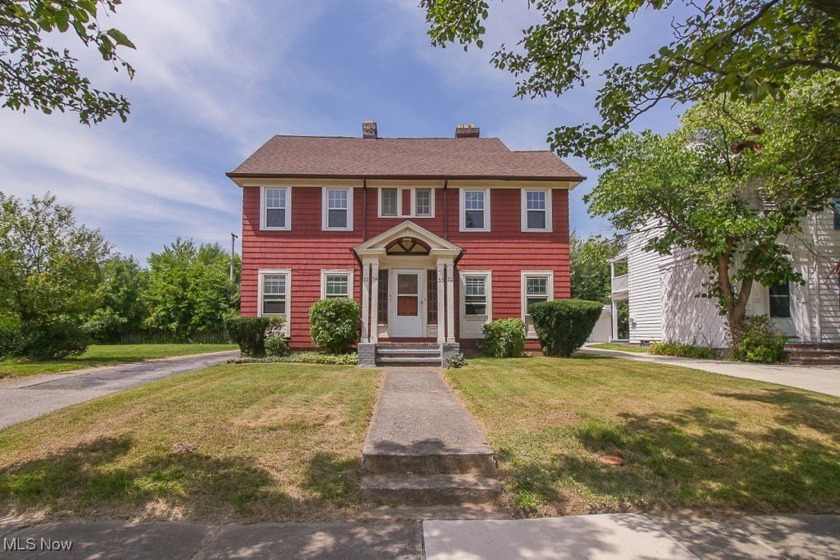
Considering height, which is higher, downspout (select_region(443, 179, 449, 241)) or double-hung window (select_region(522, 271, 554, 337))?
downspout (select_region(443, 179, 449, 241))

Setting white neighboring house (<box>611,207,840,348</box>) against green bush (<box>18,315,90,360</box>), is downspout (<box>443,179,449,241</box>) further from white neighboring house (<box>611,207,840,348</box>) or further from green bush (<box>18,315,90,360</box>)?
green bush (<box>18,315,90,360</box>)

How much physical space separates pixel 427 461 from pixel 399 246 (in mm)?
10028

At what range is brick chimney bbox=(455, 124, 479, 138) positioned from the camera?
1850 cm

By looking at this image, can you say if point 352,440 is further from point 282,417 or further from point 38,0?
point 38,0

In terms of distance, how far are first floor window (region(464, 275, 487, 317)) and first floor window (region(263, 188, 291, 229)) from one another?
19.9 feet

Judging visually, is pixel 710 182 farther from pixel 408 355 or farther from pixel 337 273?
pixel 337 273

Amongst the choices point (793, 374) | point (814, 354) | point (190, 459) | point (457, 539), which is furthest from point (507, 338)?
point (457, 539)

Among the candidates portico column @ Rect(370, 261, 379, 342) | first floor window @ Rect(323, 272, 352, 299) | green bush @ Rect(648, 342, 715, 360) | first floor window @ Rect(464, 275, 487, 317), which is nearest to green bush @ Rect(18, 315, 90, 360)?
first floor window @ Rect(323, 272, 352, 299)

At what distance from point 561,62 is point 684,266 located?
47.3 feet

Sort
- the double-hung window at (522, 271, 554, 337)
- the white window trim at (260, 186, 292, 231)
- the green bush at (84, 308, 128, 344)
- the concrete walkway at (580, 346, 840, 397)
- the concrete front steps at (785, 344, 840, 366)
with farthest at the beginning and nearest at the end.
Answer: the green bush at (84, 308, 128, 344), the double-hung window at (522, 271, 554, 337), the white window trim at (260, 186, 292, 231), the concrete front steps at (785, 344, 840, 366), the concrete walkway at (580, 346, 840, 397)

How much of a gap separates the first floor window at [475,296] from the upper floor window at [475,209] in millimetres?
1646

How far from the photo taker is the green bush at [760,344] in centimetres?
1289

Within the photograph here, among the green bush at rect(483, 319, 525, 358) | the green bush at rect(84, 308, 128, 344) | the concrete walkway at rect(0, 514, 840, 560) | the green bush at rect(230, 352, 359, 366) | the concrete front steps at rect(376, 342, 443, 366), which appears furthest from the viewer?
the green bush at rect(84, 308, 128, 344)

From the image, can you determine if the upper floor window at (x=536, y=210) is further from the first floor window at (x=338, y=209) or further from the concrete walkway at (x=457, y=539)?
the concrete walkway at (x=457, y=539)
